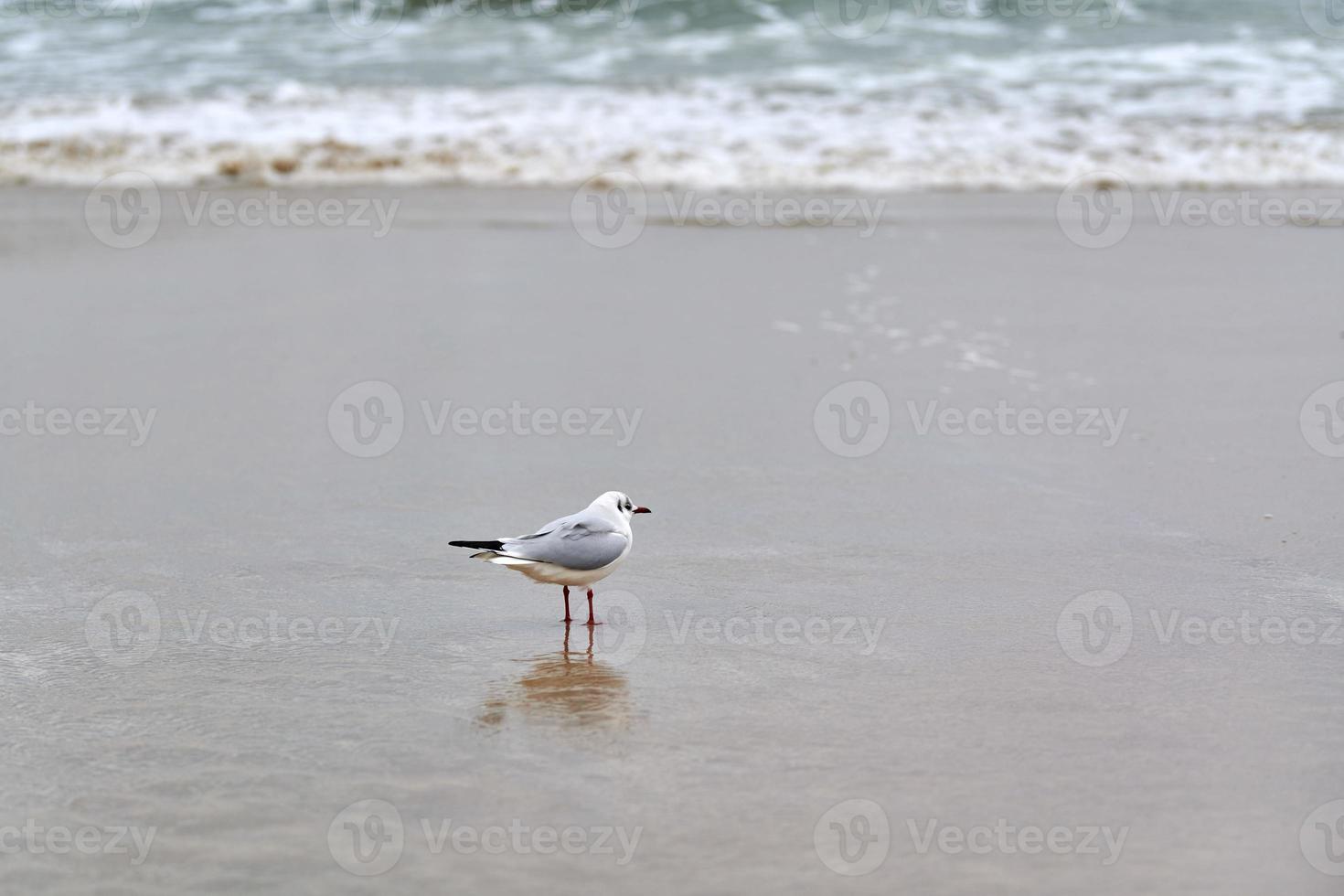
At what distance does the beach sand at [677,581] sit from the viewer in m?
3.04

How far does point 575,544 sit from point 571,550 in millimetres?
26

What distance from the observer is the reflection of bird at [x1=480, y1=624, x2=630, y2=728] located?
11.8 feet

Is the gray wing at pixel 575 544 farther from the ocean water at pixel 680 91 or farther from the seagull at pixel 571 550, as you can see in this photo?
the ocean water at pixel 680 91

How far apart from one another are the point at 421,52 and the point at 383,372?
40.4ft

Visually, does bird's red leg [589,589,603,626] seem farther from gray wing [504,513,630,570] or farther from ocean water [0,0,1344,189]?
ocean water [0,0,1344,189]

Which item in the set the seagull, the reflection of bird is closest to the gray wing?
the seagull

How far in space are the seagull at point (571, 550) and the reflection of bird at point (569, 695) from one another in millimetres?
234

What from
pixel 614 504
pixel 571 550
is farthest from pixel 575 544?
pixel 614 504

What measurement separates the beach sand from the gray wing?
24cm

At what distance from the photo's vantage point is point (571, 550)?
4.11m

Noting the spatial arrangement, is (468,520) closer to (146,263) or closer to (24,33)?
(146,263)

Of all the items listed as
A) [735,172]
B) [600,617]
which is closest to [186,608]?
[600,617]

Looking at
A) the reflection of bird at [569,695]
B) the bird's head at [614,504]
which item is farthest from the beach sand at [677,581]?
the bird's head at [614,504]

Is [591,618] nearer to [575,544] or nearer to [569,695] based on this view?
[575,544]
